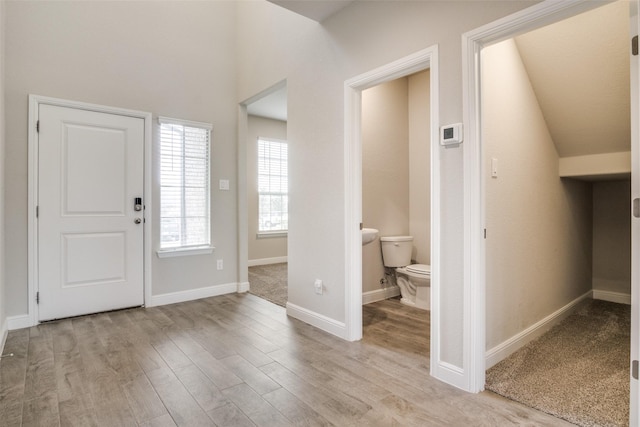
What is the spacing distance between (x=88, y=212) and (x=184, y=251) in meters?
0.98

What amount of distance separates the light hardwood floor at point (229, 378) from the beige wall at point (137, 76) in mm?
820

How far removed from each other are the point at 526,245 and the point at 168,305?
3409 millimetres

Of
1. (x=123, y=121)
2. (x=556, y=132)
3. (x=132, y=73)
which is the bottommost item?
(x=556, y=132)

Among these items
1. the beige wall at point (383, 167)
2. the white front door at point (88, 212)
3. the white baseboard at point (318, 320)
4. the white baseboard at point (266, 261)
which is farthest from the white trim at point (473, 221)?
the white baseboard at point (266, 261)

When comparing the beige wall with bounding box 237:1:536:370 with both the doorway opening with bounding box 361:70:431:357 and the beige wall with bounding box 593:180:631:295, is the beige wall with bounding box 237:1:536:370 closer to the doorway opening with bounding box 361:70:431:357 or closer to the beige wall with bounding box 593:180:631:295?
the doorway opening with bounding box 361:70:431:357

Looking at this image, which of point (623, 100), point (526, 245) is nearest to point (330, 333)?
point (526, 245)

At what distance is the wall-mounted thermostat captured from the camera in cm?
190

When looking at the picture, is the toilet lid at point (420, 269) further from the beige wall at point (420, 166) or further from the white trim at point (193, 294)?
the white trim at point (193, 294)

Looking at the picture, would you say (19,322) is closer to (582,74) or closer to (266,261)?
(266,261)

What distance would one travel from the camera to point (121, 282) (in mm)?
3383

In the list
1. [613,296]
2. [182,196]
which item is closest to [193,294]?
[182,196]

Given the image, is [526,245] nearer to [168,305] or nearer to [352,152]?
[352,152]

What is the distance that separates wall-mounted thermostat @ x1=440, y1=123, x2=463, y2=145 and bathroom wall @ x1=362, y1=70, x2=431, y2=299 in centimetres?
168

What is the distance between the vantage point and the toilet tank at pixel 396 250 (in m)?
3.72
